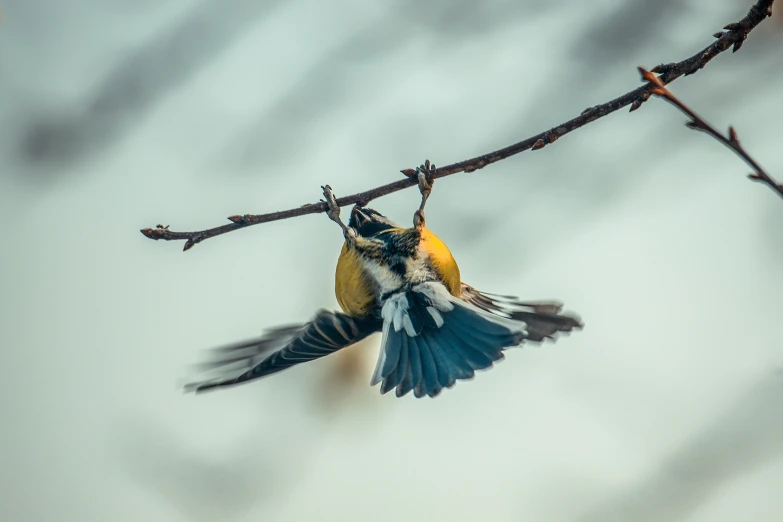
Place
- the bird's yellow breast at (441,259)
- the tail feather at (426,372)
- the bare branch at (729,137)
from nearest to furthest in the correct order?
1. the bare branch at (729,137)
2. the tail feather at (426,372)
3. the bird's yellow breast at (441,259)

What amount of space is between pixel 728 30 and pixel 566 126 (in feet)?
1.55

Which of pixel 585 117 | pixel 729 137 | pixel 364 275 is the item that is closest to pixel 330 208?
pixel 364 275

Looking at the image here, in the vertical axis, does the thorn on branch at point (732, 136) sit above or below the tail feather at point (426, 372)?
below

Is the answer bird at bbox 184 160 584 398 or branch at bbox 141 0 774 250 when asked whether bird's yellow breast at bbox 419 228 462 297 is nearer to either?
bird at bbox 184 160 584 398

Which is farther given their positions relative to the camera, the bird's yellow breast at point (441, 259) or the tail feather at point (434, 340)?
the bird's yellow breast at point (441, 259)

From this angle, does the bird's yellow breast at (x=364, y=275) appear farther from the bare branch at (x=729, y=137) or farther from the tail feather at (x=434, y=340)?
the bare branch at (x=729, y=137)

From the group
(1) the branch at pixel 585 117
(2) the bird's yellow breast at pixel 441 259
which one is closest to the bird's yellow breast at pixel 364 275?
(2) the bird's yellow breast at pixel 441 259

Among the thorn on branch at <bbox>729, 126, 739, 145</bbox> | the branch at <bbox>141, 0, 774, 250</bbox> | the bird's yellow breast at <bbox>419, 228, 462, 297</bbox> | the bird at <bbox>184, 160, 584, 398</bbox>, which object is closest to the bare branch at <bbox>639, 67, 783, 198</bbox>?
the thorn on branch at <bbox>729, 126, 739, 145</bbox>

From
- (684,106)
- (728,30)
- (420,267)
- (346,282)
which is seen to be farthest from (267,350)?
(684,106)

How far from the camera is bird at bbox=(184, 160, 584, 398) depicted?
2785 mm

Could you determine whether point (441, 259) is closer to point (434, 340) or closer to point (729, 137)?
point (434, 340)

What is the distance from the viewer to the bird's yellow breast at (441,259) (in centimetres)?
308

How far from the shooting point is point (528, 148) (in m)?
2.20

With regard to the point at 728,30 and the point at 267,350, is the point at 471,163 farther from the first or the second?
the point at 267,350
